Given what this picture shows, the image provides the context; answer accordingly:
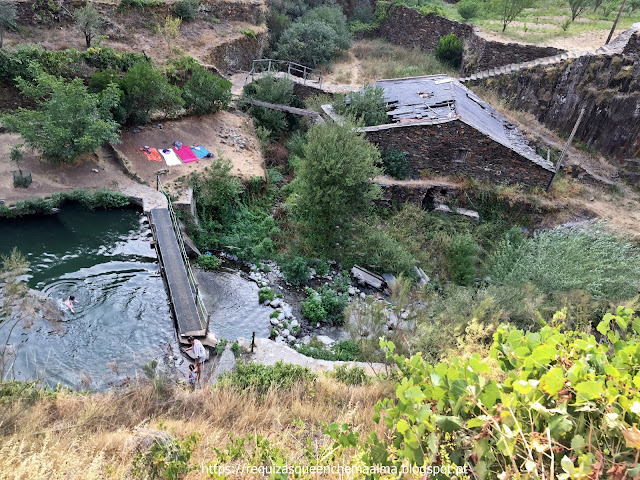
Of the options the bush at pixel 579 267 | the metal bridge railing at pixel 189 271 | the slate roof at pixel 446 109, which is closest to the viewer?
the metal bridge railing at pixel 189 271

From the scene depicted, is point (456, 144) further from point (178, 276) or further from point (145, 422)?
point (145, 422)

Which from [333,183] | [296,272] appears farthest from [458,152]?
[296,272]

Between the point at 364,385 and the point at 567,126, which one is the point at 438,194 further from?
the point at 364,385

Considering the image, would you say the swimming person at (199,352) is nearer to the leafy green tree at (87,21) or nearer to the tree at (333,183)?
the tree at (333,183)

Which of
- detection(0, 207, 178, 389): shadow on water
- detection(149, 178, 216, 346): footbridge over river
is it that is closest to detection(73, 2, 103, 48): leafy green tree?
detection(149, 178, 216, 346): footbridge over river

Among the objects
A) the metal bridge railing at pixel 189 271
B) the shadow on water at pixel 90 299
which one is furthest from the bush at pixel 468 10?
the shadow on water at pixel 90 299

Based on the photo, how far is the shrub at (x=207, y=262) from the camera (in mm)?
11492

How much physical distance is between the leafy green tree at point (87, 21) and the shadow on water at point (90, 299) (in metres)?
8.58

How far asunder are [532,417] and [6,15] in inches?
782

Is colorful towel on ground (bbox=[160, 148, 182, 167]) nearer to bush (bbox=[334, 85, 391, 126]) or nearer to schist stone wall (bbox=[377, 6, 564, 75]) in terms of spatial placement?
bush (bbox=[334, 85, 391, 126])

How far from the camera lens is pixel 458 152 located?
14.3m

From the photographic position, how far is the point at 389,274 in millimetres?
12086

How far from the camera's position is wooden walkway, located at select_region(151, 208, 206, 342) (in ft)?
29.7

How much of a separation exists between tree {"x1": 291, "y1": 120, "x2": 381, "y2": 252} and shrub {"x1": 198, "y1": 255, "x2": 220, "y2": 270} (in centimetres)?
268
